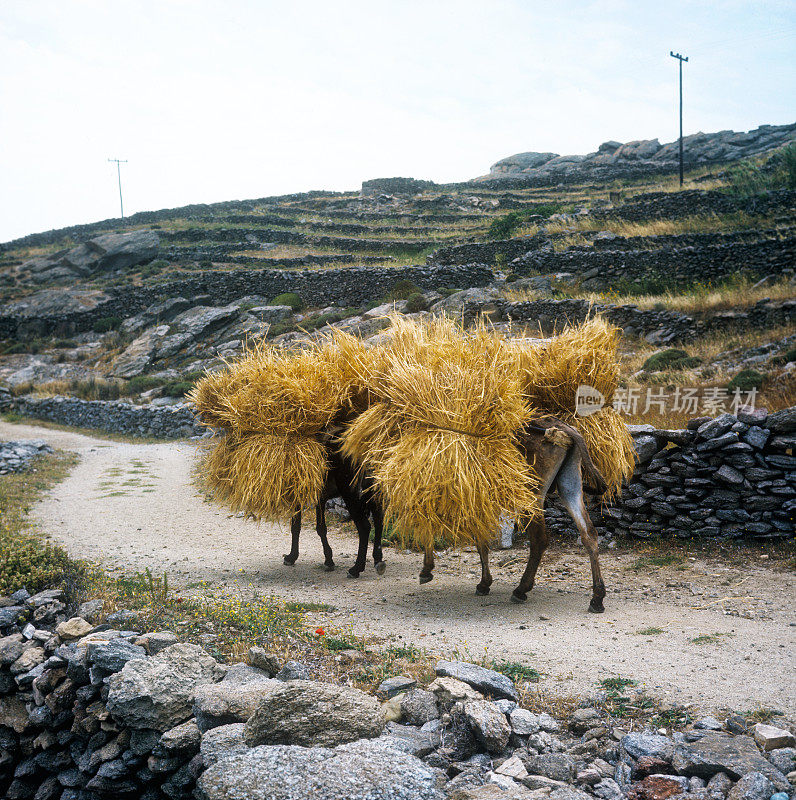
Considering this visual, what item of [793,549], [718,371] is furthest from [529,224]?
[793,549]

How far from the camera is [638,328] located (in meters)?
16.5

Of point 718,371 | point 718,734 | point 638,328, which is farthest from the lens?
point 638,328

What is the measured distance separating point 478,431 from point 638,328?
12.8m

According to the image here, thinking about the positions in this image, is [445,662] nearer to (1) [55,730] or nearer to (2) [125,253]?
(1) [55,730]

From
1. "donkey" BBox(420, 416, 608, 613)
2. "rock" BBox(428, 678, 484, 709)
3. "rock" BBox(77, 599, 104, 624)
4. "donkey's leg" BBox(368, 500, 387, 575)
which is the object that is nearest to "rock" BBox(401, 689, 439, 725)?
"rock" BBox(428, 678, 484, 709)

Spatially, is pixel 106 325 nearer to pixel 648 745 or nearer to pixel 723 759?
pixel 648 745

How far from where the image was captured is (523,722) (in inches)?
136

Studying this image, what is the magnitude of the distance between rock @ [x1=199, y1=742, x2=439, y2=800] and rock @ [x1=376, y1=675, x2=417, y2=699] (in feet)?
2.03

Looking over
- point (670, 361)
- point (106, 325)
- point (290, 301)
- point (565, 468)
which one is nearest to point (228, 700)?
point (565, 468)

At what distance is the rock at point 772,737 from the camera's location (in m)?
3.08

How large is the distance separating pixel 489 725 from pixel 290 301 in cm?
2824

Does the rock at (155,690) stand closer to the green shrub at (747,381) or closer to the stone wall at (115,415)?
the green shrub at (747,381)

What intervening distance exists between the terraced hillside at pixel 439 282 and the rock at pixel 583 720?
583 centimetres

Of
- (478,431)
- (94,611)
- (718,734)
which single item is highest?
(478,431)
